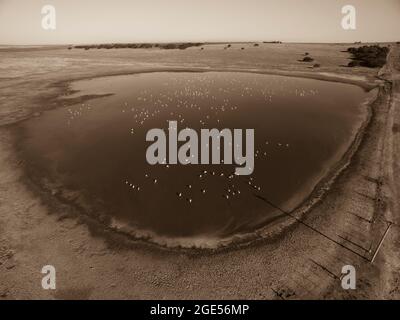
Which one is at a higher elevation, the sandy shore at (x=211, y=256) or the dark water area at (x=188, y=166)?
the dark water area at (x=188, y=166)

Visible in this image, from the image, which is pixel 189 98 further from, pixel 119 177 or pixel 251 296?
pixel 251 296

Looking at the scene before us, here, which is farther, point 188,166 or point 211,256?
point 188,166

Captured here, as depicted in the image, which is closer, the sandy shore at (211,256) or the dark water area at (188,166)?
the sandy shore at (211,256)

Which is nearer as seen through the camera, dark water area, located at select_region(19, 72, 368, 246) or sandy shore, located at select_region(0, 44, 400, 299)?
sandy shore, located at select_region(0, 44, 400, 299)

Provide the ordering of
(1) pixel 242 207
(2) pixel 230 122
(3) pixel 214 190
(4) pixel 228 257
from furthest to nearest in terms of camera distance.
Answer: (2) pixel 230 122 < (3) pixel 214 190 < (1) pixel 242 207 < (4) pixel 228 257

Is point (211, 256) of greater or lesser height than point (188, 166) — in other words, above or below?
below

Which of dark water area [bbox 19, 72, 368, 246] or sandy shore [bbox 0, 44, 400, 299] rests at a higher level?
dark water area [bbox 19, 72, 368, 246]
